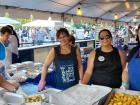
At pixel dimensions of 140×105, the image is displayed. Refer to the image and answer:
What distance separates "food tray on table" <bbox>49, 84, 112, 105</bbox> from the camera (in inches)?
75.2

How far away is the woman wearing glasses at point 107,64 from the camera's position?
2.77m

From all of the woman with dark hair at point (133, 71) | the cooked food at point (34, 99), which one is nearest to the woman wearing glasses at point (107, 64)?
the woman with dark hair at point (133, 71)

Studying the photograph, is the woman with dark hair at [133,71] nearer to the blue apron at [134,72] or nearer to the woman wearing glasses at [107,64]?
the blue apron at [134,72]

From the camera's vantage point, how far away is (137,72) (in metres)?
2.54

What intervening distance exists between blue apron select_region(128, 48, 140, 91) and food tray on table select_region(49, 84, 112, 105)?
0.50 m

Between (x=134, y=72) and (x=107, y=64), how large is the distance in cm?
31

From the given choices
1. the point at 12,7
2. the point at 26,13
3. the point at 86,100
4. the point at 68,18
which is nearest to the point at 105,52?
the point at 86,100

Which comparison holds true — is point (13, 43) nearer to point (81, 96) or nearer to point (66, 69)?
point (66, 69)

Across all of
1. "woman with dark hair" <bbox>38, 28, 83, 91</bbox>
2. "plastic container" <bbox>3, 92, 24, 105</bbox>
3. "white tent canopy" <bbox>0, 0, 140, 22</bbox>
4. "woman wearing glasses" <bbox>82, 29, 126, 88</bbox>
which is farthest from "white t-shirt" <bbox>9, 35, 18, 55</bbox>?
"plastic container" <bbox>3, 92, 24, 105</bbox>

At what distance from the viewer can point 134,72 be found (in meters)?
2.55

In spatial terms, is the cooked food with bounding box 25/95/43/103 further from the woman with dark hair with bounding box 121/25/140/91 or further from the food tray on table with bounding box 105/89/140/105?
the woman with dark hair with bounding box 121/25/140/91

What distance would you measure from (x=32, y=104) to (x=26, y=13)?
7115 millimetres

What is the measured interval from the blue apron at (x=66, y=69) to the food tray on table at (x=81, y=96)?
0.87 m

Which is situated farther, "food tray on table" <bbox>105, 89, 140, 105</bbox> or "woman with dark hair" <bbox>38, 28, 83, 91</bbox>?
"woman with dark hair" <bbox>38, 28, 83, 91</bbox>
